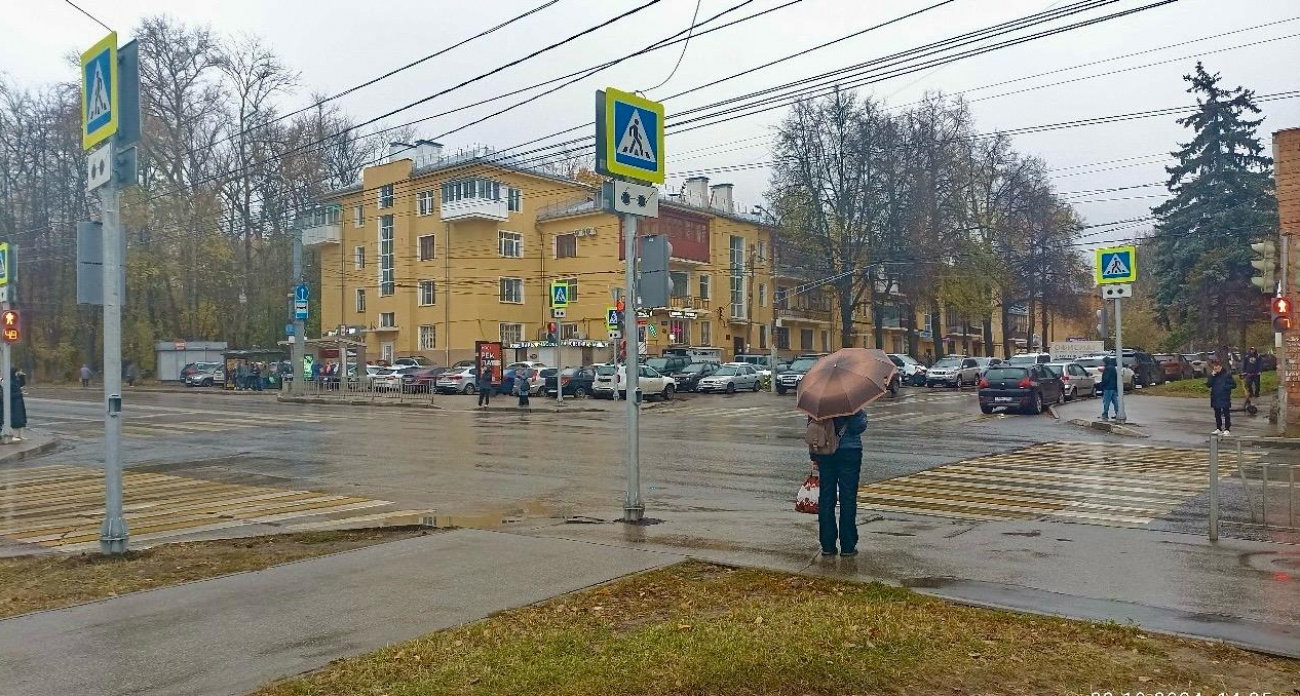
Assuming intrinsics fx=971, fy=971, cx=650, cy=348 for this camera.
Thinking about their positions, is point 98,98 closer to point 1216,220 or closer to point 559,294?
point 559,294

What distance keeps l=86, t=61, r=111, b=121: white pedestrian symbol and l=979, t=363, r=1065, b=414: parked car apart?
26473 mm

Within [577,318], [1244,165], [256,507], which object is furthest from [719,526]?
[577,318]

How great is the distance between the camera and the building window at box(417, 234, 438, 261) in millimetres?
62844

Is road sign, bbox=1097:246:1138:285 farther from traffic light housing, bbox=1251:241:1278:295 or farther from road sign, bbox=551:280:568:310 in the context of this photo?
road sign, bbox=551:280:568:310

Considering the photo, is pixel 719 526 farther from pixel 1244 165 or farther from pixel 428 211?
pixel 428 211

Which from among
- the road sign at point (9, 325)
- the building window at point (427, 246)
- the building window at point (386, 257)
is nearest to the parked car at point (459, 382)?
the building window at point (427, 246)

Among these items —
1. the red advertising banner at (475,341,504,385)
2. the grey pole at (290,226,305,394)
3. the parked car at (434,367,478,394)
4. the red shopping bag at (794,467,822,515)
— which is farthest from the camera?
the parked car at (434,367,478,394)

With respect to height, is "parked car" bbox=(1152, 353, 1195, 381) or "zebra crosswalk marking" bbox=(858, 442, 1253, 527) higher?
"parked car" bbox=(1152, 353, 1195, 381)

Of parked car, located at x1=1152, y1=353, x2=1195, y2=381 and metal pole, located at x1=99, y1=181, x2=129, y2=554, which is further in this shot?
parked car, located at x1=1152, y1=353, x2=1195, y2=381

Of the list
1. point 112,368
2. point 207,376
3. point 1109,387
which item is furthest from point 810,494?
point 207,376

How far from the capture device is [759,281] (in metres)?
71.6

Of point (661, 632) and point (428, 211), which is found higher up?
point (428, 211)

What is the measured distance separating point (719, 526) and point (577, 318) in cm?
5365

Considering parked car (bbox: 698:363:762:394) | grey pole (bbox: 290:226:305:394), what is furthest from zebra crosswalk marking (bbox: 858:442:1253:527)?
grey pole (bbox: 290:226:305:394)
